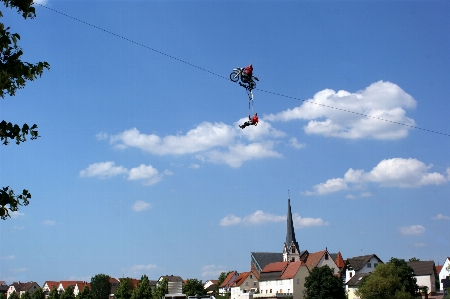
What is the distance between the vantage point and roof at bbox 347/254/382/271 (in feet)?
325

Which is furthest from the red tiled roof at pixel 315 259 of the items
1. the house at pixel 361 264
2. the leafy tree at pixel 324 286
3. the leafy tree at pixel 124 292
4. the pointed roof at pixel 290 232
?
the leafy tree at pixel 124 292

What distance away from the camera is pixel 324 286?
241ft

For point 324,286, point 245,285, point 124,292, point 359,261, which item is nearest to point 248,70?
point 324,286

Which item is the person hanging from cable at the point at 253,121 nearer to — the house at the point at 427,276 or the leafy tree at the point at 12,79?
the leafy tree at the point at 12,79

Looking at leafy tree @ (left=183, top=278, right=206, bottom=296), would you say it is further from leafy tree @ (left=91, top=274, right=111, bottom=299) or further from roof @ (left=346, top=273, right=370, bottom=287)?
leafy tree @ (left=91, top=274, right=111, bottom=299)

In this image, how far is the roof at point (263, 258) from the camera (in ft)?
436

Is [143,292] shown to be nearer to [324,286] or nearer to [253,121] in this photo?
[324,286]

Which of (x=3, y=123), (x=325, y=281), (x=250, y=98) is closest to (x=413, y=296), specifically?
(x=325, y=281)

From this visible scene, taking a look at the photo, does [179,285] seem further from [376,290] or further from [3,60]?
[3,60]

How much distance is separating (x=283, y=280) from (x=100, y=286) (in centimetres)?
6450

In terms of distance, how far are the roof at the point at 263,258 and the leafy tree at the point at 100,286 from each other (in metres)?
42.4

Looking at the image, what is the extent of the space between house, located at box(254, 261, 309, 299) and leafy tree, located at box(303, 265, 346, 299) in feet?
66.3

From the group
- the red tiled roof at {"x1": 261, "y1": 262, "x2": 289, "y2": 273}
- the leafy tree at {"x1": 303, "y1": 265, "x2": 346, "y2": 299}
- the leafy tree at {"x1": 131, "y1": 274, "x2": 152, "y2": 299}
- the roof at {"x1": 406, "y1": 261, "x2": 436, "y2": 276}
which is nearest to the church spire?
the red tiled roof at {"x1": 261, "y1": 262, "x2": 289, "y2": 273}

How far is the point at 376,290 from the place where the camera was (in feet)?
205
